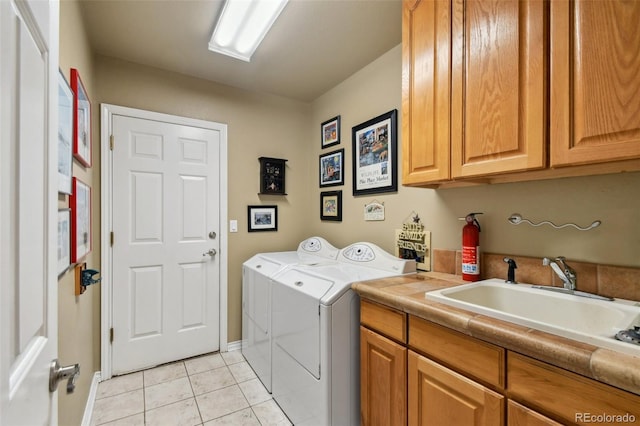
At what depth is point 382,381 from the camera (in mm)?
1374

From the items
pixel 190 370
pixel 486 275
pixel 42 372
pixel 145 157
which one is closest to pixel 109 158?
Result: pixel 145 157

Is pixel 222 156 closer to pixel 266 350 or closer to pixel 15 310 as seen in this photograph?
pixel 266 350

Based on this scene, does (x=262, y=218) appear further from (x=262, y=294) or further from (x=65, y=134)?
(x=65, y=134)

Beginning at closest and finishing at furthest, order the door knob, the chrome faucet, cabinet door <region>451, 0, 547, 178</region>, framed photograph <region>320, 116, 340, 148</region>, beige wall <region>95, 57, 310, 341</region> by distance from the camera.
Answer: the door knob, cabinet door <region>451, 0, 547, 178</region>, the chrome faucet, beige wall <region>95, 57, 310, 341</region>, framed photograph <region>320, 116, 340, 148</region>

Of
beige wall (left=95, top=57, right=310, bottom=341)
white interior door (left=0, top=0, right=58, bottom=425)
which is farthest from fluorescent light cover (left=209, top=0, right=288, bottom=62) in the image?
white interior door (left=0, top=0, right=58, bottom=425)

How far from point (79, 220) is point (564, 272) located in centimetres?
234

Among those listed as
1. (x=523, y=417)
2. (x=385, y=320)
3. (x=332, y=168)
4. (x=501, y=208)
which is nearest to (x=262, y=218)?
(x=332, y=168)

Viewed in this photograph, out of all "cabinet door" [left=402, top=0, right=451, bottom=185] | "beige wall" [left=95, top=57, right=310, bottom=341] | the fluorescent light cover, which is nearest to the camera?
"cabinet door" [left=402, top=0, right=451, bottom=185]

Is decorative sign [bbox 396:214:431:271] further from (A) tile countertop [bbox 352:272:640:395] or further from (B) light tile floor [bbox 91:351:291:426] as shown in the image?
(B) light tile floor [bbox 91:351:291:426]

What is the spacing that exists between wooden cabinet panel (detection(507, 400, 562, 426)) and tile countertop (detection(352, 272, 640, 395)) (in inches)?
6.4

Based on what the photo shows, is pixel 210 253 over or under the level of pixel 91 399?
over

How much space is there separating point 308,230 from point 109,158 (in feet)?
6.10

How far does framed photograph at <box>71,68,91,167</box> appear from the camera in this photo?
1.50m

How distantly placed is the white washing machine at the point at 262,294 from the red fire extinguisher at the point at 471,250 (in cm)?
103
